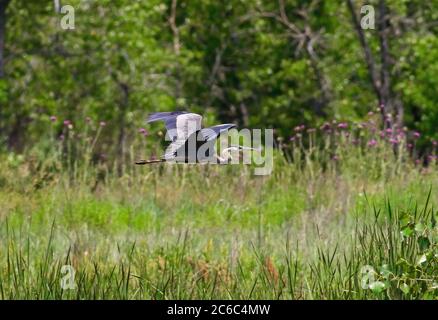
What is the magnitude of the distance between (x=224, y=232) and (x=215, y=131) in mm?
2591

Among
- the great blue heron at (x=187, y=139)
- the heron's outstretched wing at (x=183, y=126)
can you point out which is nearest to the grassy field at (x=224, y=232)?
the great blue heron at (x=187, y=139)

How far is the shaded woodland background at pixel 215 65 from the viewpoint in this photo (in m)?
17.5

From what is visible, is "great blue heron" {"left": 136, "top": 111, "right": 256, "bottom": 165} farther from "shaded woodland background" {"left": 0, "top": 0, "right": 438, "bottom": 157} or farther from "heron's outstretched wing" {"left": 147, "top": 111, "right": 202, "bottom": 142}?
"shaded woodland background" {"left": 0, "top": 0, "right": 438, "bottom": 157}


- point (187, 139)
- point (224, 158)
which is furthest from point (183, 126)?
point (224, 158)

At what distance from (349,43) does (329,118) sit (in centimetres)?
162

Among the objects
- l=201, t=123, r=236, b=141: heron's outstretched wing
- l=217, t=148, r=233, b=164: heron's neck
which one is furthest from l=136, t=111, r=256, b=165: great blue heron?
l=217, t=148, r=233, b=164: heron's neck

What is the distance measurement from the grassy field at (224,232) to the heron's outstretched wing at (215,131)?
65cm

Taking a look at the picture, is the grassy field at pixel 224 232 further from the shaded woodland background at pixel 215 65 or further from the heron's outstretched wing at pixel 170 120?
the shaded woodland background at pixel 215 65

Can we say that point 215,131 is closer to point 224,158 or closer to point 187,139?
point 187,139

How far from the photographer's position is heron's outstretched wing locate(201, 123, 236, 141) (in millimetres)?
6133

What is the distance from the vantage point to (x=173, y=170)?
11172 mm

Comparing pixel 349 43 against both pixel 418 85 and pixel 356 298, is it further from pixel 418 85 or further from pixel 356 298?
pixel 356 298

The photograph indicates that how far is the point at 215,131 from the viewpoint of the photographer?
6211 mm
